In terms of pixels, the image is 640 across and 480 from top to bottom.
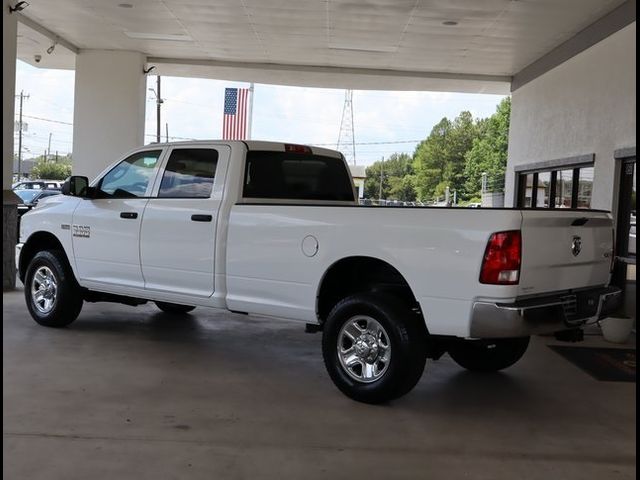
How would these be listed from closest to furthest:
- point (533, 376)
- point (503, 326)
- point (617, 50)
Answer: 1. point (503, 326)
2. point (533, 376)
3. point (617, 50)

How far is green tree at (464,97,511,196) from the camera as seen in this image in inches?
2261

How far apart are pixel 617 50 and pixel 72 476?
9.07 meters

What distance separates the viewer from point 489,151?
59.6m

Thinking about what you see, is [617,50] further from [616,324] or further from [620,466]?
[620,466]

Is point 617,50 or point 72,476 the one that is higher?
point 617,50

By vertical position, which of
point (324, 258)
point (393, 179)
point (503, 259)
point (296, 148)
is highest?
point (393, 179)

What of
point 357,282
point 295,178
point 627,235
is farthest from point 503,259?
point 627,235

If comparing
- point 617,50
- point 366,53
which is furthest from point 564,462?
point 366,53

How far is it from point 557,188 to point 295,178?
7.18m

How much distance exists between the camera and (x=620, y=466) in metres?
3.99

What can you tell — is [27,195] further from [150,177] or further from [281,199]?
[281,199]

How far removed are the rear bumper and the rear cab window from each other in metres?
2.59

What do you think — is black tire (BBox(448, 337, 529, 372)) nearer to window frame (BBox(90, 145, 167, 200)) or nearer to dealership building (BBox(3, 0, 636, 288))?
window frame (BBox(90, 145, 167, 200))

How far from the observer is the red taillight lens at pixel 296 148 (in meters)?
6.50
